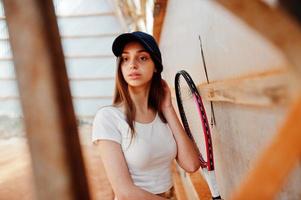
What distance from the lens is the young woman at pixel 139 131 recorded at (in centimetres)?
114

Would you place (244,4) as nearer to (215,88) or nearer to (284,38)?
(284,38)

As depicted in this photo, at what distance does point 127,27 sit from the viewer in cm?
798

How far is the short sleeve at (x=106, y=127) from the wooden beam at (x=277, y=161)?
82 cm

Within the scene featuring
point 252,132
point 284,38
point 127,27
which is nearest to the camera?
point 284,38

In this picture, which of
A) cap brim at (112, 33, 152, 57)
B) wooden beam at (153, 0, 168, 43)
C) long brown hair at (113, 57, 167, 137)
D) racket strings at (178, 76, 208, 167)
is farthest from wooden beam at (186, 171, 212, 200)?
wooden beam at (153, 0, 168, 43)

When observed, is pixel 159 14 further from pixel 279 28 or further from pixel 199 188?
pixel 279 28

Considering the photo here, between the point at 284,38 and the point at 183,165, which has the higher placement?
the point at 284,38

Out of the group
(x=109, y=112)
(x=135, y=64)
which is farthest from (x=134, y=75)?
(x=109, y=112)

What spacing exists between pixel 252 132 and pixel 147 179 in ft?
1.32

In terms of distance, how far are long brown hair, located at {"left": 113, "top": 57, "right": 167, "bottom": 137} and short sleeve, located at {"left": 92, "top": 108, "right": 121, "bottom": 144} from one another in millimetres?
51

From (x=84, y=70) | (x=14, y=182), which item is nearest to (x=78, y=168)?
(x=14, y=182)

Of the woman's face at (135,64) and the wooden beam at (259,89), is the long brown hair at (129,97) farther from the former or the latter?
the wooden beam at (259,89)

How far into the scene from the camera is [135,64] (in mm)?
1289

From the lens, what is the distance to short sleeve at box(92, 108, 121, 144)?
3.74ft
